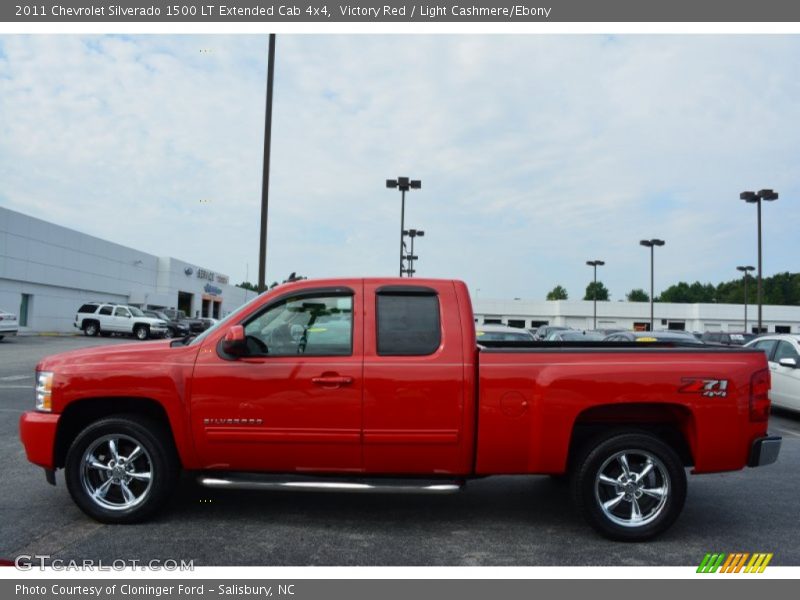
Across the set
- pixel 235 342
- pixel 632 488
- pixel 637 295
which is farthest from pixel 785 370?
pixel 637 295

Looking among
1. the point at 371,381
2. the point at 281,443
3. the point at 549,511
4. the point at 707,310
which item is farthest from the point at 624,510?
the point at 707,310

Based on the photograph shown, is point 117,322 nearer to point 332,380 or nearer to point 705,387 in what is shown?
point 332,380

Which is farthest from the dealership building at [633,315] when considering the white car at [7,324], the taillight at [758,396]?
the taillight at [758,396]

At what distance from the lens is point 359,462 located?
15.0ft

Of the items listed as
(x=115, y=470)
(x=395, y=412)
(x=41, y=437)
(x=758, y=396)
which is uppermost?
(x=758, y=396)

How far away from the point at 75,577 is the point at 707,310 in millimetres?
86700

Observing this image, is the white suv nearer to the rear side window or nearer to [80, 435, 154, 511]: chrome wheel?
[80, 435, 154, 511]: chrome wheel

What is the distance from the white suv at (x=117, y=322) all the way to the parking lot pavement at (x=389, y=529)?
28892 millimetres

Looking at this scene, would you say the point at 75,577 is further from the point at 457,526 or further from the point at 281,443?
the point at 457,526

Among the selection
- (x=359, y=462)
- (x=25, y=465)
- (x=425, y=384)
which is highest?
(x=425, y=384)

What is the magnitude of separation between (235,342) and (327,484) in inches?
47.5

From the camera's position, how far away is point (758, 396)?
15.1 feet

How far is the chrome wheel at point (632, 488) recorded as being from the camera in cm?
457

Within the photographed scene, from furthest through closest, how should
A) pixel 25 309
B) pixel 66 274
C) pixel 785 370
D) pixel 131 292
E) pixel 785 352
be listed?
pixel 131 292 < pixel 66 274 < pixel 25 309 < pixel 785 352 < pixel 785 370
